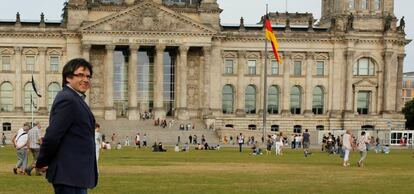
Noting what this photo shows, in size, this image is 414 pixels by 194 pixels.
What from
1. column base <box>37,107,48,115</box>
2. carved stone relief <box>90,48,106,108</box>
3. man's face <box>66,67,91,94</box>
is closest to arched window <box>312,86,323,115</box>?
carved stone relief <box>90,48,106,108</box>

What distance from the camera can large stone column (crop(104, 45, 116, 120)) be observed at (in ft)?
351

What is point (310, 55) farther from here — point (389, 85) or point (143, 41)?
point (143, 41)

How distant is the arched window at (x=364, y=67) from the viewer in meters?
116

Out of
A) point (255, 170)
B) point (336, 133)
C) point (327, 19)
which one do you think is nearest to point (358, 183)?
point (255, 170)

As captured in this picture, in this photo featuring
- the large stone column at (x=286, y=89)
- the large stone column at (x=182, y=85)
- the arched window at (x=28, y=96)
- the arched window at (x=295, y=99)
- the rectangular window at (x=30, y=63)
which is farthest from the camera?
→ the arched window at (x=295, y=99)

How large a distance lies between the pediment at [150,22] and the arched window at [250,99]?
12329 mm

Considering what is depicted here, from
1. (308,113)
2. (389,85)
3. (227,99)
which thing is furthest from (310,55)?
(227,99)

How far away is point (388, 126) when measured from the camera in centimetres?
10962

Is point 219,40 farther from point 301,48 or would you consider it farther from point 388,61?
point 388,61

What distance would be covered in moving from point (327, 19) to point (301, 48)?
11.7 m

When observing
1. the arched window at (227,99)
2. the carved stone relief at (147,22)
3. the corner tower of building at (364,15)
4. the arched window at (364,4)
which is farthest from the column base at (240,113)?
the arched window at (364,4)

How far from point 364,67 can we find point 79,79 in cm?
10960

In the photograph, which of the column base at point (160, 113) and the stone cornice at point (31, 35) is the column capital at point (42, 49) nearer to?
the stone cornice at point (31, 35)

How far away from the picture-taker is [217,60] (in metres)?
112
